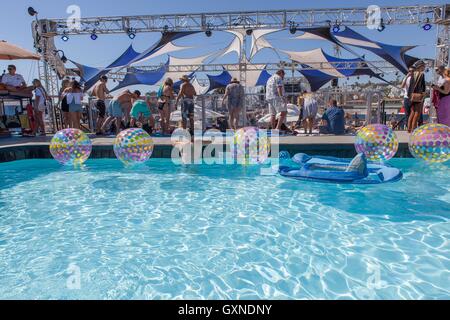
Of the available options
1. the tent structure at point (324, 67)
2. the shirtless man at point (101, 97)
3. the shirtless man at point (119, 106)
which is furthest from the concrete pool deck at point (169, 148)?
the tent structure at point (324, 67)

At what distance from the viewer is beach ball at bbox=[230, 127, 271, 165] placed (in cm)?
550

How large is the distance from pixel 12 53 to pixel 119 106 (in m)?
2.77

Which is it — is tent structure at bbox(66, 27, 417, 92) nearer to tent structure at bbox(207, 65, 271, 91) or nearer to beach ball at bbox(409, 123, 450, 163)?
tent structure at bbox(207, 65, 271, 91)

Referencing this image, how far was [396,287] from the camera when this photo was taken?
7.57 feet

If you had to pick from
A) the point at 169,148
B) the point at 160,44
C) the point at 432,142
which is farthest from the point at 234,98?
the point at 160,44

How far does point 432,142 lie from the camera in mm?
4812

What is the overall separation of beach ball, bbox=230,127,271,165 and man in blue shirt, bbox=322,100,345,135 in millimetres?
3608

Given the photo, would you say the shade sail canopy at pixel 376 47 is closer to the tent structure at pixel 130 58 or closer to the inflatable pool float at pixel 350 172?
the tent structure at pixel 130 58

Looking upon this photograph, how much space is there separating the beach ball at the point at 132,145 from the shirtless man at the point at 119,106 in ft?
13.8

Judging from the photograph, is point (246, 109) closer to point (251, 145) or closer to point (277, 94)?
point (277, 94)

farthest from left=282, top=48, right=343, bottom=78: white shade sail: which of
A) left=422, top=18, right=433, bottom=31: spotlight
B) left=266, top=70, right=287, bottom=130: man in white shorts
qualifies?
left=266, top=70, right=287, bottom=130: man in white shorts
